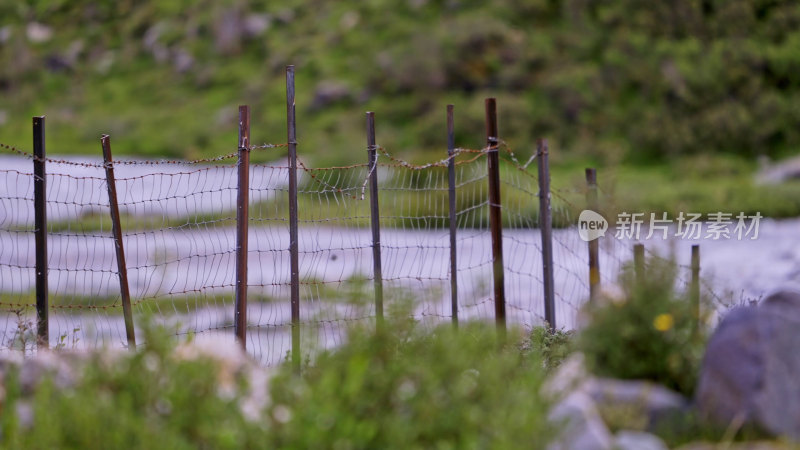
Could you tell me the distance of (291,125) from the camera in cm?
775

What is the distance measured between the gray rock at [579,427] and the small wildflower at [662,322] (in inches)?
36.4

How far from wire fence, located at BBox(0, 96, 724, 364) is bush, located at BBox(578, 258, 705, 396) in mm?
692

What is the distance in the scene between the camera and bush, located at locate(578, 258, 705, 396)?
5.25 metres

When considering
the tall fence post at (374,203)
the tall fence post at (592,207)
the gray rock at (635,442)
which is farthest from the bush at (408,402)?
the tall fence post at (592,207)

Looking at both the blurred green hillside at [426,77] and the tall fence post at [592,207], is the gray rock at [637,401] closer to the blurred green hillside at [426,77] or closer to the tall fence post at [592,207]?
the tall fence post at [592,207]

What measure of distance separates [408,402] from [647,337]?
156cm

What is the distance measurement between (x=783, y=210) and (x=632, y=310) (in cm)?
2409

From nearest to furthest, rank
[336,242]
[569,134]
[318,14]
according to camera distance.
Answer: [336,242] → [569,134] → [318,14]

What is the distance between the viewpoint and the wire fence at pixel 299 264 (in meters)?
7.97

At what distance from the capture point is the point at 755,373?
15.7ft

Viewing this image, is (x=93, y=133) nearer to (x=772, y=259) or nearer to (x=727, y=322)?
(x=772, y=259)

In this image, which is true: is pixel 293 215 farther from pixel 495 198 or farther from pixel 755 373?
pixel 755 373

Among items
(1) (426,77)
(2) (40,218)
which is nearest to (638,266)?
(2) (40,218)

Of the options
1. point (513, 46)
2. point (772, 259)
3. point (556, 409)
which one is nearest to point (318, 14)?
point (513, 46)
